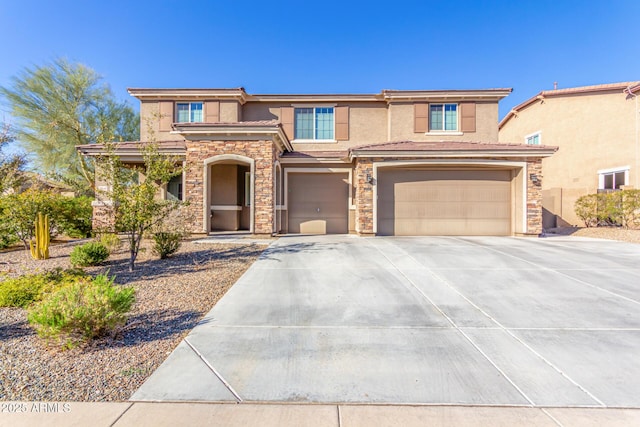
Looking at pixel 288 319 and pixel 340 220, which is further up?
pixel 340 220

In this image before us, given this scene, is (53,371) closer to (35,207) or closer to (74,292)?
(74,292)

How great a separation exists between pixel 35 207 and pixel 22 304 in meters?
6.45

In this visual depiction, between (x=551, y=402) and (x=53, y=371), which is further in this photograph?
(x=53, y=371)

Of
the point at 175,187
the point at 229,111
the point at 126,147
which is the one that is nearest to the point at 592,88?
the point at 229,111

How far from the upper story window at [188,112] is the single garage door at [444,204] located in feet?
32.3

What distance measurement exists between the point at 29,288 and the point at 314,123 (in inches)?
497

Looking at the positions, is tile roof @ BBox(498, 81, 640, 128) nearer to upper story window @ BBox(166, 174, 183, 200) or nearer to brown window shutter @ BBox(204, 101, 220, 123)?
brown window shutter @ BBox(204, 101, 220, 123)

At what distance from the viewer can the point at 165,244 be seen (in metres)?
7.96

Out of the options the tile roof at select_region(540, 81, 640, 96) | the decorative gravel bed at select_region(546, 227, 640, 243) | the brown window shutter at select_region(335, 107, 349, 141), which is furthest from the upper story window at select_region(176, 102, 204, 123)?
the tile roof at select_region(540, 81, 640, 96)

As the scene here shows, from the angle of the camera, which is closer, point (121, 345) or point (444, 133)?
point (121, 345)

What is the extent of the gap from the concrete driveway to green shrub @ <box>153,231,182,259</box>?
8.69 ft

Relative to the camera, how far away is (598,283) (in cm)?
586

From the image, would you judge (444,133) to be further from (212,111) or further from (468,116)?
(212,111)

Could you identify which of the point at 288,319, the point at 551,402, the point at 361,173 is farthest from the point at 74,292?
the point at 361,173
